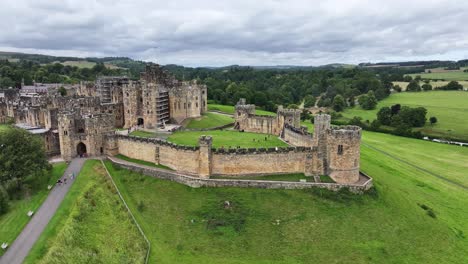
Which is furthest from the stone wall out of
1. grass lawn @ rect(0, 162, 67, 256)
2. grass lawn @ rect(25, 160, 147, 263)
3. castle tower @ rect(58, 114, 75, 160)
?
castle tower @ rect(58, 114, 75, 160)

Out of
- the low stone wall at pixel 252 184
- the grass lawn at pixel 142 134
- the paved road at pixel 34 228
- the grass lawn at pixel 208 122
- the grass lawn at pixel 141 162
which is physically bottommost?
the paved road at pixel 34 228

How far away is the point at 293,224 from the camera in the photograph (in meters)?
32.1

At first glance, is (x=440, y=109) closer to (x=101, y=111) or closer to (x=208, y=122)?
(x=208, y=122)

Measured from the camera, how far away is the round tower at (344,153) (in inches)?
1457

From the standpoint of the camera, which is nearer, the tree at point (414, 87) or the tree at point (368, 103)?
the tree at point (368, 103)

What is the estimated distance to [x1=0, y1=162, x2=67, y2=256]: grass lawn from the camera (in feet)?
90.5

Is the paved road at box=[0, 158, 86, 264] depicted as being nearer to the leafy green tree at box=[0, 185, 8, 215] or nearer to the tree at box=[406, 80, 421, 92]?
the leafy green tree at box=[0, 185, 8, 215]

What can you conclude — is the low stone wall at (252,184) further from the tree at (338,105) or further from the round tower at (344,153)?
the tree at (338,105)

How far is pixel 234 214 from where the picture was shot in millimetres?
33156

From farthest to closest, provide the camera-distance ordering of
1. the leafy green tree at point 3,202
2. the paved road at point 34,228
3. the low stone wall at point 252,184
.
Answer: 1. the low stone wall at point 252,184
2. the leafy green tree at point 3,202
3. the paved road at point 34,228

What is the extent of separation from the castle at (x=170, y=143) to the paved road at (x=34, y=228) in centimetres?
747

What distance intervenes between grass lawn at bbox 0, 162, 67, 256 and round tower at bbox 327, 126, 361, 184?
86.8 feet

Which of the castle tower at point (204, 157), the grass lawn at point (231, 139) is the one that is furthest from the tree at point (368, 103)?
the castle tower at point (204, 157)

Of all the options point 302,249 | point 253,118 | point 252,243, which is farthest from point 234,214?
point 253,118
